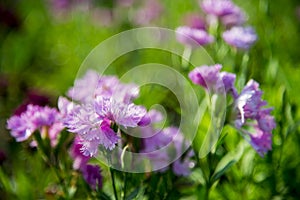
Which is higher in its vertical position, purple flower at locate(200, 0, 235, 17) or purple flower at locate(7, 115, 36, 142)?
purple flower at locate(200, 0, 235, 17)

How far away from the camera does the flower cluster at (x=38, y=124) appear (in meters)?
1.05

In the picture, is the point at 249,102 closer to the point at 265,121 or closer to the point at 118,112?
the point at 265,121

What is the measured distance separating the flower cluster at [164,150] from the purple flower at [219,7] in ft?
1.29

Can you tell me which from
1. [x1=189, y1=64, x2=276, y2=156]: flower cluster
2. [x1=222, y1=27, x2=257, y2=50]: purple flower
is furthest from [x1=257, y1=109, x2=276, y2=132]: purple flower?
[x1=222, y1=27, x2=257, y2=50]: purple flower

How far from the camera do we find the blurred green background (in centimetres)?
123

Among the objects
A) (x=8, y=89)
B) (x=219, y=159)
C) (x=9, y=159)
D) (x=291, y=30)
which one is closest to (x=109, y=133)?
(x=219, y=159)

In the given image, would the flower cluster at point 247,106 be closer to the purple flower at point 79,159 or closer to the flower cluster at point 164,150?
the flower cluster at point 164,150

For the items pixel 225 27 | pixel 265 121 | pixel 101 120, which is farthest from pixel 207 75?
pixel 225 27

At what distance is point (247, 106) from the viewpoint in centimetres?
100

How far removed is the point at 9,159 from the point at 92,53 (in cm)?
57

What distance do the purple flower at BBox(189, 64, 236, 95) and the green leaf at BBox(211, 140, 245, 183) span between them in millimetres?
132

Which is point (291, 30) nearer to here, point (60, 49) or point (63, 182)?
point (60, 49)

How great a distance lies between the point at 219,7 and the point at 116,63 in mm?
740

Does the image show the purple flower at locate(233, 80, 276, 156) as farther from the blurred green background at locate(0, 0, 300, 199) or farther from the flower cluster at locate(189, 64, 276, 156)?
the blurred green background at locate(0, 0, 300, 199)
